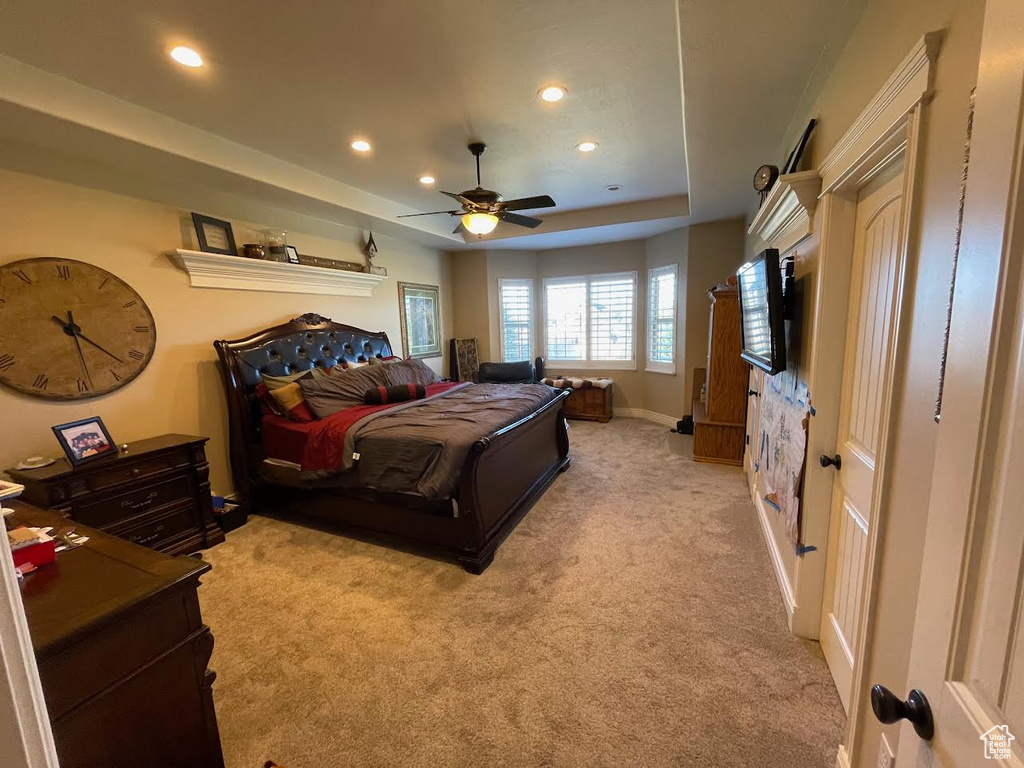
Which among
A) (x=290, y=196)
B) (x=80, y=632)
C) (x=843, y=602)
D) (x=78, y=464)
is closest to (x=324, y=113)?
(x=290, y=196)

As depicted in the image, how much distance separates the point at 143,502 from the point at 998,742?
3.50 m

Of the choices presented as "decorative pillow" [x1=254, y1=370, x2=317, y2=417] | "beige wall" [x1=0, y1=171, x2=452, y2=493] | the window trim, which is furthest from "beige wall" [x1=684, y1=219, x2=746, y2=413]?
"decorative pillow" [x1=254, y1=370, x2=317, y2=417]

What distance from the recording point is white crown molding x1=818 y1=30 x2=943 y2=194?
3.19 feet

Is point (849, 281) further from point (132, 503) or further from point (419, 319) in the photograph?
point (419, 319)

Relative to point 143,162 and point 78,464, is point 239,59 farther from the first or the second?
point 78,464

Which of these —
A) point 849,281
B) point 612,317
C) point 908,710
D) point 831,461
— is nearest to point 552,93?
point 849,281

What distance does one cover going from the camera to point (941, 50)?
951 mm

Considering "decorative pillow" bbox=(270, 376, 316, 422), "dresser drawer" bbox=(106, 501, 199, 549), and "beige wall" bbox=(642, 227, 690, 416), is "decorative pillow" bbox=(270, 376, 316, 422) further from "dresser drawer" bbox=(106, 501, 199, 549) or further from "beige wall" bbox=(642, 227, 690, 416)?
"beige wall" bbox=(642, 227, 690, 416)

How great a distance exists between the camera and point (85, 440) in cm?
239

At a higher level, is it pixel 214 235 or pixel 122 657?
pixel 214 235

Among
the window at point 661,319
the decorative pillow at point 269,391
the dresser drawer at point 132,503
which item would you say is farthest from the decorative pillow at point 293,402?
the window at point 661,319

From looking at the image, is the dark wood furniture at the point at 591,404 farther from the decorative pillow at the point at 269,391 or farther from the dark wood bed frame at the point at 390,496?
the decorative pillow at the point at 269,391

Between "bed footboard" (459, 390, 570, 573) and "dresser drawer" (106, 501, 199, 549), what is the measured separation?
6.11 feet

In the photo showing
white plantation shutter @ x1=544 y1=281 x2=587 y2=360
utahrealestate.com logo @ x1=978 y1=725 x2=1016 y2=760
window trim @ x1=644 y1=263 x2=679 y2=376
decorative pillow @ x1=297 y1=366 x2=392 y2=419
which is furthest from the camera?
white plantation shutter @ x1=544 y1=281 x2=587 y2=360
